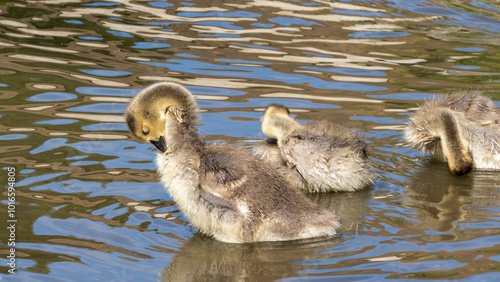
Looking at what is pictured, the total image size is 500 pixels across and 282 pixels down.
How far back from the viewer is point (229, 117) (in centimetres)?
866

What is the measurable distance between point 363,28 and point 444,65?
2059 millimetres

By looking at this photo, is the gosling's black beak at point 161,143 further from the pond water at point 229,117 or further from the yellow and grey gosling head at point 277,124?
the yellow and grey gosling head at point 277,124

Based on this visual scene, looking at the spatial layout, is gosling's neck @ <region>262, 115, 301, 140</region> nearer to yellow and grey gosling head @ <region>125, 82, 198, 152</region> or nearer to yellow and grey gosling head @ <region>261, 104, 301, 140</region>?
yellow and grey gosling head @ <region>261, 104, 301, 140</region>

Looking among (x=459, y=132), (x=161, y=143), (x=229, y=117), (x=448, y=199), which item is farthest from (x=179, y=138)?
(x=459, y=132)

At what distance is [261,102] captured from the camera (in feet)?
30.1

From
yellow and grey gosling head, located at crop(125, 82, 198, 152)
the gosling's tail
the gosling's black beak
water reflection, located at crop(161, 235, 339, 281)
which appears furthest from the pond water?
yellow and grey gosling head, located at crop(125, 82, 198, 152)

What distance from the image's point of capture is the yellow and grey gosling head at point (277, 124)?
7.08 meters

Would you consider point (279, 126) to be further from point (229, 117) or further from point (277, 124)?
point (229, 117)

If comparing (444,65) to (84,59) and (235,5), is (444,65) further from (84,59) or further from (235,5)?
(84,59)

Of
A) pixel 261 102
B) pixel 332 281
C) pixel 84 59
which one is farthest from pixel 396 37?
pixel 332 281

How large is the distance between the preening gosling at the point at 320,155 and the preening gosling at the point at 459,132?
3.24 ft

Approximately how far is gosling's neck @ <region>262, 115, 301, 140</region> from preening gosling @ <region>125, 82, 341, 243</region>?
3.57 feet

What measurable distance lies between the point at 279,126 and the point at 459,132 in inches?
70.8

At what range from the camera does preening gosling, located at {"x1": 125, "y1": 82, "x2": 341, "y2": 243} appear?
566cm
